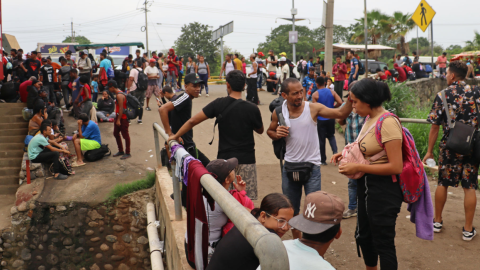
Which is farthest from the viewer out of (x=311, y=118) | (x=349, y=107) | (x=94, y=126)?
(x=94, y=126)

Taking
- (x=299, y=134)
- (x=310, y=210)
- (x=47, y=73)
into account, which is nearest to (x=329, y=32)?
(x=299, y=134)

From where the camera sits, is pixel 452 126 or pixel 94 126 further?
pixel 94 126

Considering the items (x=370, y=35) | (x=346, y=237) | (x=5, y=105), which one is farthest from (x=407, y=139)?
(x=370, y=35)

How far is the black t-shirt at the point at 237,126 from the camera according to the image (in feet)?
12.7

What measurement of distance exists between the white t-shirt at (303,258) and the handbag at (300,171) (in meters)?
1.98

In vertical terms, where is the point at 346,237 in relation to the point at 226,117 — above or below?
below

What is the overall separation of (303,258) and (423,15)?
11.5 metres

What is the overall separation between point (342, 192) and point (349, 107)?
134 inches

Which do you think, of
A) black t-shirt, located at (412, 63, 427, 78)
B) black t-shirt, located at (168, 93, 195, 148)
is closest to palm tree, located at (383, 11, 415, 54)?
black t-shirt, located at (412, 63, 427, 78)

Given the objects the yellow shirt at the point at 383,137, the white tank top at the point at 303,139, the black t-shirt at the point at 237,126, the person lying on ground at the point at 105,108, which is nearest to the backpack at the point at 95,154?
the person lying on ground at the point at 105,108

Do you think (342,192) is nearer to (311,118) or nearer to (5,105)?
(311,118)

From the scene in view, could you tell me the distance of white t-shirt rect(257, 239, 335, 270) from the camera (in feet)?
5.82

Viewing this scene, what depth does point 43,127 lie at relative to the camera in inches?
339

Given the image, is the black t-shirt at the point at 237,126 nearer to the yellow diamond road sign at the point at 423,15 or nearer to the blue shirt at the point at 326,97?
the blue shirt at the point at 326,97
